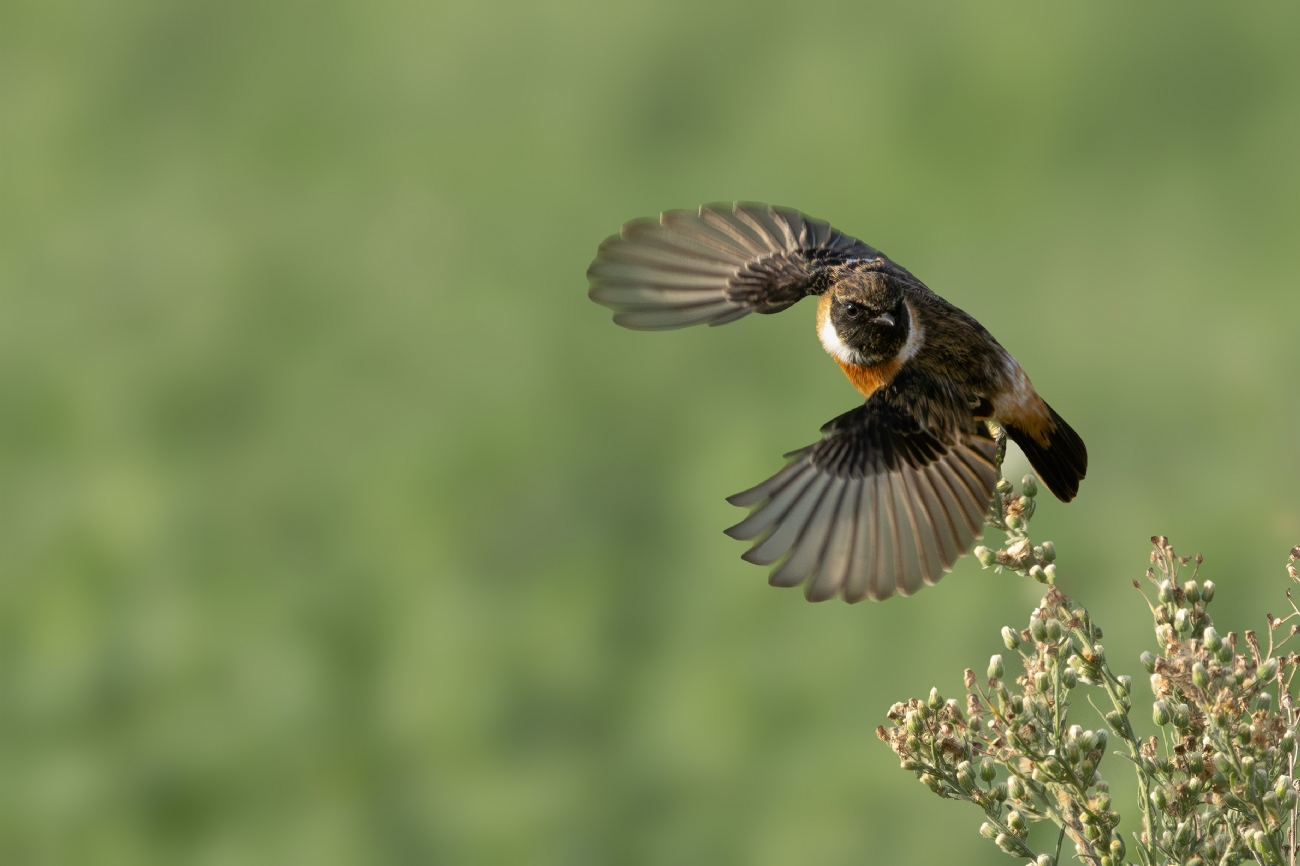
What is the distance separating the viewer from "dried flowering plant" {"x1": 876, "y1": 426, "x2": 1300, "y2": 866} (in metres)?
0.67

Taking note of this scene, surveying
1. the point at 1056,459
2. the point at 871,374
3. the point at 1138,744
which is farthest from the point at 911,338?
the point at 1138,744

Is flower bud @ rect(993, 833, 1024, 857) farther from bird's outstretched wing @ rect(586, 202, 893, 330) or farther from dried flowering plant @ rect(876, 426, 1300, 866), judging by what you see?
bird's outstretched wing @ rect(586, 202, 893, 330)

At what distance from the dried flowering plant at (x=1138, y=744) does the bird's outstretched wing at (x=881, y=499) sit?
126mm

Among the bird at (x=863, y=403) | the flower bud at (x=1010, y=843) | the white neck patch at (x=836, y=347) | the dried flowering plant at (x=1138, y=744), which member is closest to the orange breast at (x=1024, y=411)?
the bird at (x=863, y=403)

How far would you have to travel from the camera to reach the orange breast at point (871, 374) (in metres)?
1.08

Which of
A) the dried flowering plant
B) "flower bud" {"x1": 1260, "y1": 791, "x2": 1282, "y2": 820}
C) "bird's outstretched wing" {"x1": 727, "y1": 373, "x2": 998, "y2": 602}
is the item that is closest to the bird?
"bird's outstretched wing" {"x1": 727, "y1": 373, "x2": 998, "y2": 602}

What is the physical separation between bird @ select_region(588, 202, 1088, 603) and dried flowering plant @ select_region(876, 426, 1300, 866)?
0.13m

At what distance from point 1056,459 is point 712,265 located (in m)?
0.38

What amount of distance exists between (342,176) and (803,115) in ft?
2.95

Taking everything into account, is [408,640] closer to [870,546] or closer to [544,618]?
[544,618]

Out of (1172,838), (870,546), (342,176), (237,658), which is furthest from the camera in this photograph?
(342,176)

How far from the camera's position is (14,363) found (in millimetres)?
2377

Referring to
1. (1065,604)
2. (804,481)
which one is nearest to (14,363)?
(804,481)

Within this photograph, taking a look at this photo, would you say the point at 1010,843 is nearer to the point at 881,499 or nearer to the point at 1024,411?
the point at 881,499
